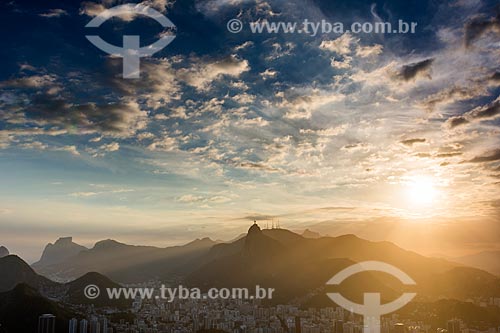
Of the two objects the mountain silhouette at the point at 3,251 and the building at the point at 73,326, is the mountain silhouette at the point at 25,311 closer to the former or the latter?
the building at the point at 73,326

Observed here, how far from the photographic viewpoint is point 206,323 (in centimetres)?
5981

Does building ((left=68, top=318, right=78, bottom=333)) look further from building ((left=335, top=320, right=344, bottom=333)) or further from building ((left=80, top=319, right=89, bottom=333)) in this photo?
building ((left=335, top=320, right=344, bottom=333))

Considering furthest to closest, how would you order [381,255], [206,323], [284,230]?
[284,230] → [381,255] → [206,323]

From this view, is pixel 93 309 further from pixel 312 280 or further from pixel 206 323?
pixel 312 280

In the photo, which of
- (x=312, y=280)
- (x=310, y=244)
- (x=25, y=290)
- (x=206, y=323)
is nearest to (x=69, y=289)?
(x=25, y=290)

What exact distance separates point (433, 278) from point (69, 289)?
91855 mm
